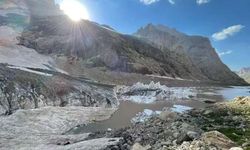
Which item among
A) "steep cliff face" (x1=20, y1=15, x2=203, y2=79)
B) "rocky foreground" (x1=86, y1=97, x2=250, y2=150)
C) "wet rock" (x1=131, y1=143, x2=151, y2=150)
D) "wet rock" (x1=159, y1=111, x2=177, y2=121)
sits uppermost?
"steep cliff face" (x1=20, y1=15, x2=203, y2=79)

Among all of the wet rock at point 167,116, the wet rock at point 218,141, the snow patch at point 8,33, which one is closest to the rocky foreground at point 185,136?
the wet rock at point 218,141

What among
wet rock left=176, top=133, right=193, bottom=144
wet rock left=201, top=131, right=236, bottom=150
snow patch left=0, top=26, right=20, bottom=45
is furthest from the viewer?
snow patch left=0, top=26, right=20, bottom=45

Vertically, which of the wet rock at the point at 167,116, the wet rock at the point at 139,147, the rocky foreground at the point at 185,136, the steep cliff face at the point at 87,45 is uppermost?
the steep cliff face at the point at 87,45

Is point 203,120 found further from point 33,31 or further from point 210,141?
point 33,31

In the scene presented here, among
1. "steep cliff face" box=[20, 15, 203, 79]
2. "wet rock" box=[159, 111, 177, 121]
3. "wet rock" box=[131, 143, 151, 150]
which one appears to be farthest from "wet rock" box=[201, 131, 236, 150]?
"steep cliff face" box=[20, 15, 203, 79]

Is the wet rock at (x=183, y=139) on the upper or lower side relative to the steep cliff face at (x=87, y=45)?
lower

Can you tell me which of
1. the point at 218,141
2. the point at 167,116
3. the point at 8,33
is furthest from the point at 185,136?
the point at 8,33

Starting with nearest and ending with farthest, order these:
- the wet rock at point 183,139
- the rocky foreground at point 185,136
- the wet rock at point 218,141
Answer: the wet rock at point 218,141 < the rocky foreground at point 185,136 < the wet rock at point 183,139

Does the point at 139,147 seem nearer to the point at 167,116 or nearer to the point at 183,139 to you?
the point at 183,139

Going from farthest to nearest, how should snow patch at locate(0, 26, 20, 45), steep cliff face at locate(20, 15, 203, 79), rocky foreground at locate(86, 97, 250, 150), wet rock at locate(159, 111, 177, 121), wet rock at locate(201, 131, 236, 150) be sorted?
steep cliff face at locate(20, 15, 203, 79) → snow patch at locate(0, 26, 20, 45) → wet rock at locate(159, 111, 177, 121) → rocky foreground at locate(86, 97, 250, 150) → wet rock at locate(201, 131, 236, 150)

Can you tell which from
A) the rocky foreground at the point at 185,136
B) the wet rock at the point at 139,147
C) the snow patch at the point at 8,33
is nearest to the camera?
the rocky foreground at the point at 185,136

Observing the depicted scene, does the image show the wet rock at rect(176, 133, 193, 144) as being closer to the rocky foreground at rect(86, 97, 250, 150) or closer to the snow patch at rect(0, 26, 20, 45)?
the rocky foreground at rect(86, 97, 250, 150)

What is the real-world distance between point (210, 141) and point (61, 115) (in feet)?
55.3

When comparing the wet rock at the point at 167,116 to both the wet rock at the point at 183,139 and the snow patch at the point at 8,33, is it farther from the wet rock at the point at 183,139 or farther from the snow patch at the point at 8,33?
the snow patch at the point at 8,33
